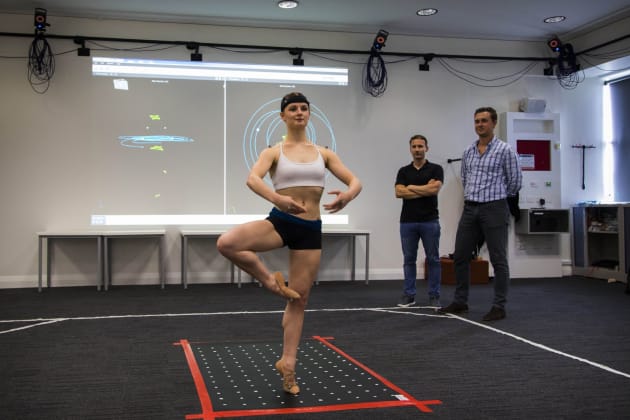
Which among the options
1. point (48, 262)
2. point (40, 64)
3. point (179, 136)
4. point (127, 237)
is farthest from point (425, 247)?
point (40, 64)

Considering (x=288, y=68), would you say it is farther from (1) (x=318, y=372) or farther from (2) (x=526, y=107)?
(1) (x=318, y=372)

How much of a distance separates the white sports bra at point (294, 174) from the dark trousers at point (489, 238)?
92.1 inches

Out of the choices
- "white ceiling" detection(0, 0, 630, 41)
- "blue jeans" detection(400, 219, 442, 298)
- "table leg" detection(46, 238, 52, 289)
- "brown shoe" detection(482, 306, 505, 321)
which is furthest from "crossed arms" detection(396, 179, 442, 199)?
"table leg" detection(46, 238, 52, 289)

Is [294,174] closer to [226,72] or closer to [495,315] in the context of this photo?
[495,315]

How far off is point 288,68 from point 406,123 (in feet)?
5.49

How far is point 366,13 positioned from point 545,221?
3496 mm

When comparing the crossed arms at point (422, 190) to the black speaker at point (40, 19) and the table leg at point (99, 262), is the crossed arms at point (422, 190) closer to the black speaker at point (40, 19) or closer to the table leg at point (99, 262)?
the table leg at point (99, 262)

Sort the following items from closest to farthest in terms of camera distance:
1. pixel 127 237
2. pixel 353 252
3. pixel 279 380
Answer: pixel 279 380 → pixel 127 237 → pixel 353 252

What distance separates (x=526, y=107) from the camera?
307 inches

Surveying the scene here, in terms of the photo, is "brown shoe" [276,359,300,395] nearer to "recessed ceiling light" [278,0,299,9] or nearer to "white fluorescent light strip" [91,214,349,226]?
"white fluorescent light strip" [91,214,349,226]

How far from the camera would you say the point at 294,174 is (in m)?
2.69

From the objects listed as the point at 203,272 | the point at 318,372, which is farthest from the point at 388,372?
the point at 203,272

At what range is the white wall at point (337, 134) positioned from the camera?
22.0ft

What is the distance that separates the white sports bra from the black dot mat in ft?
3.12
